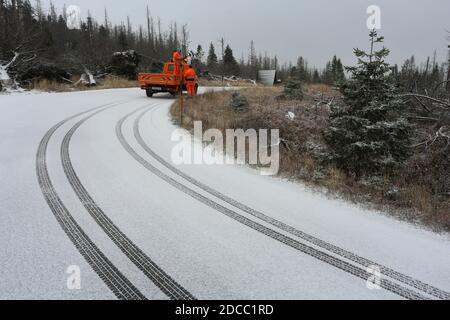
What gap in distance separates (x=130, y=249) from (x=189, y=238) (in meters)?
0.72

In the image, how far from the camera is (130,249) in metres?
3.58

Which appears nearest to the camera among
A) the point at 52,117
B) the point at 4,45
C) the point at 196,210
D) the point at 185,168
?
the point at 196,210

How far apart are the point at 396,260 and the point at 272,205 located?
1884 millimetres

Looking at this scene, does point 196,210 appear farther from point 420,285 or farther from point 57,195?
point 420,285

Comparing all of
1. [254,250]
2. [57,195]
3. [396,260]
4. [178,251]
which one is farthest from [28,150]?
[396,260]

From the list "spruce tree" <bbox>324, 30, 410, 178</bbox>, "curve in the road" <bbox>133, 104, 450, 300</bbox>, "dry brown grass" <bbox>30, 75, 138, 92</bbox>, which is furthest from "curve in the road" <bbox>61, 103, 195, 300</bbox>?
"dry brown grass" <bbox>30, 75, 138, 92</bbox>

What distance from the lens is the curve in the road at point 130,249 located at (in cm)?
296

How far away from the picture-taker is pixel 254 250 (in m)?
3.62

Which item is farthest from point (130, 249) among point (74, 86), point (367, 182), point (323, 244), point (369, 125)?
point (74, 86)

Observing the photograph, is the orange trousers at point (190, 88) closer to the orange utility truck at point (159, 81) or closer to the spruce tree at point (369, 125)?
the orange utility truck at point (159, 81)

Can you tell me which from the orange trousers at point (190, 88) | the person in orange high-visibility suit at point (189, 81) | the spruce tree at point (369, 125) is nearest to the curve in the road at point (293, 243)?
the spruce tree at point (369, 125)

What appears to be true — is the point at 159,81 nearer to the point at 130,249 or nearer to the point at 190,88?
the point at 190,88

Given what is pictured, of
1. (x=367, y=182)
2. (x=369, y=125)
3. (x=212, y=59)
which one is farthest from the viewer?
(x=212, y=59)
